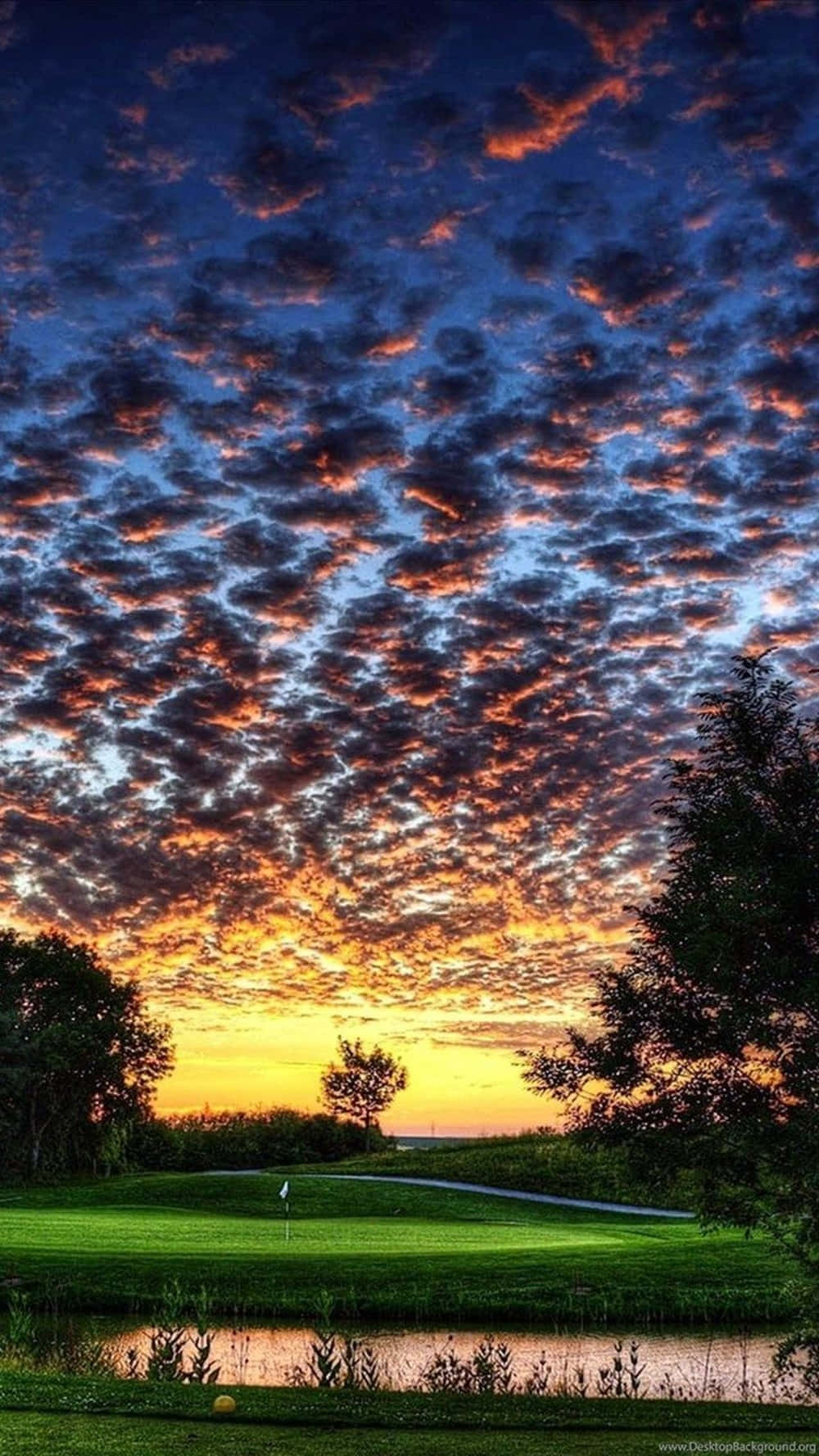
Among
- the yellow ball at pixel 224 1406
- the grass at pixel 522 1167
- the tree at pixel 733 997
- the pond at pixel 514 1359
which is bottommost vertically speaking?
the pond at pixel 514 1359

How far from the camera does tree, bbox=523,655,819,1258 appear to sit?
1800 cm

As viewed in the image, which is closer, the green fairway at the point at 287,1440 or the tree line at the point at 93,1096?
the green fairway at the point at 287,1440

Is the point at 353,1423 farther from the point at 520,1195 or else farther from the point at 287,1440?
the point at 520,1195

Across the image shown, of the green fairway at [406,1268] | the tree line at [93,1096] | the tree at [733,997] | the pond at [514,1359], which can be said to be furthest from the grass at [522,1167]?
the tree at [733,997]

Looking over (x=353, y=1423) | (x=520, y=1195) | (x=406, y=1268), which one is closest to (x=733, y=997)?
(x=353, y=1423)

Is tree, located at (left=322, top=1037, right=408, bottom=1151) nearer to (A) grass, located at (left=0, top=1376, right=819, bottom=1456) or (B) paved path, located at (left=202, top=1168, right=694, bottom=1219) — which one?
(B) paved path, located at (left=202, top=1168, right=694, bottom=1219)

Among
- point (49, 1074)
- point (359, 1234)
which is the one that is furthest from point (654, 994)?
point (49, 1074)

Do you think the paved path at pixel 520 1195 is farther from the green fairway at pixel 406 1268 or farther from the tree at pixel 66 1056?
the tree at pixel 66 1056

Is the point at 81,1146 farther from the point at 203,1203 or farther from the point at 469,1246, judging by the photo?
the point at 469,1246

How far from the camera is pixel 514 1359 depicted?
26.7m

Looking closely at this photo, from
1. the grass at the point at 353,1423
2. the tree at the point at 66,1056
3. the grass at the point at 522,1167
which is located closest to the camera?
the grass at the point at 353,1423

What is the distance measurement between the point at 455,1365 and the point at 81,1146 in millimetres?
76249

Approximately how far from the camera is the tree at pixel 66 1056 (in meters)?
87.5

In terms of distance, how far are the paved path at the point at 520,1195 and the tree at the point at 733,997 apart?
44160 mm
